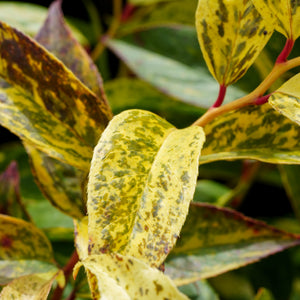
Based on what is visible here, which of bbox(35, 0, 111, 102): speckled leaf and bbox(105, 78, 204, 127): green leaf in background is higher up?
bbox(35, 0, 111, 102): speckled leaf

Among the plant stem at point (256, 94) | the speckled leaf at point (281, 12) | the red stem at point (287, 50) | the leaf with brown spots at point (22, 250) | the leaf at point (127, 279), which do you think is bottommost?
the leaf with brown spots at point (22, 250)

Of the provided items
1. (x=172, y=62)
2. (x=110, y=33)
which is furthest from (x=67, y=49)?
(x=110, y=33)

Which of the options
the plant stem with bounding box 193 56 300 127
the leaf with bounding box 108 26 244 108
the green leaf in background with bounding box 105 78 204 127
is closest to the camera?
the plant stem with bounding box 193 56 300 127

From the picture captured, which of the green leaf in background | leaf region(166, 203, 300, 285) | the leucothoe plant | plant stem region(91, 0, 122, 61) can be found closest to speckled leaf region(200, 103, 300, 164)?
the leucothoe plant

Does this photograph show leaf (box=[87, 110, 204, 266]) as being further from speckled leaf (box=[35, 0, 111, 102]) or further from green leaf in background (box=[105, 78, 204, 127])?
green leaf in background (box=[105, 78, 204, 127])

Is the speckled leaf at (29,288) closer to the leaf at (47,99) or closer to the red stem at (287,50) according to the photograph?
the leaf at (47,99)

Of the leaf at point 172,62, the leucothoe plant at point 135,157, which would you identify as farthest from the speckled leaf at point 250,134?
the leaf at point 172,62

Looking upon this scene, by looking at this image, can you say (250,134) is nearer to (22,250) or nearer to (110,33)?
(22,250)
